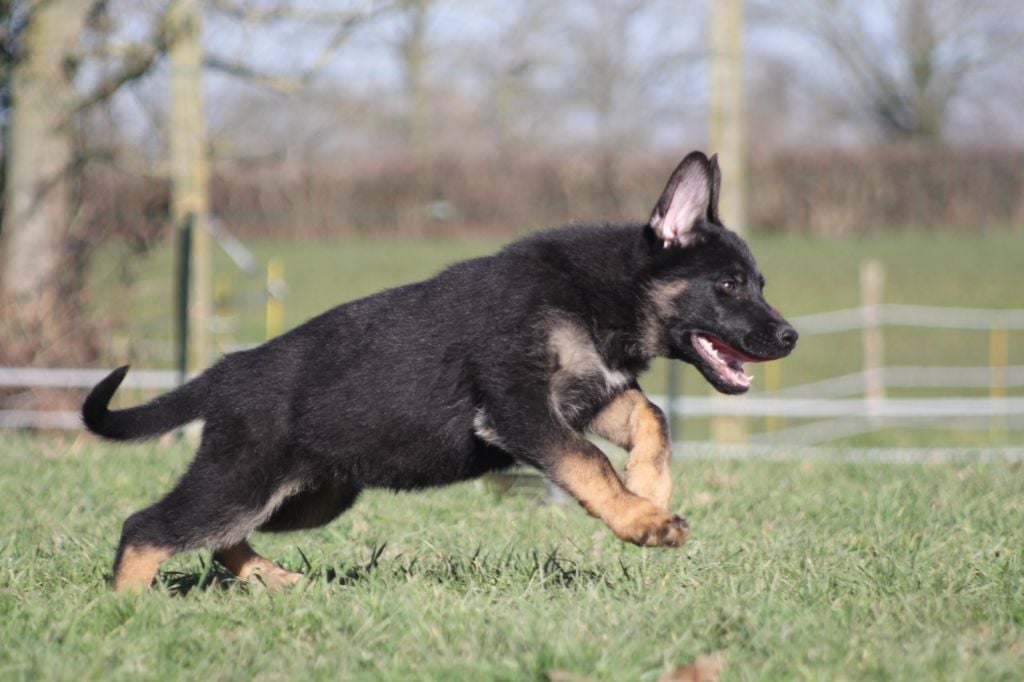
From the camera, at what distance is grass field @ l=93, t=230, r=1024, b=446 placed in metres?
21.6

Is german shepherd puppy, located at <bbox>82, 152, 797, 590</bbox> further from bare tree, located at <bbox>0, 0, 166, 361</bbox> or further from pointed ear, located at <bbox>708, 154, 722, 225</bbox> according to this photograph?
bare tree, located at <bbox>0, 0, 166, 361</bbox>

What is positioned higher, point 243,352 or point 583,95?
point 583,95

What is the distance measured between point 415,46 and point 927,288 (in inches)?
569

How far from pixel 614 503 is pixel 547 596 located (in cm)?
36

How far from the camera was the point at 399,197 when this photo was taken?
33.2 meters

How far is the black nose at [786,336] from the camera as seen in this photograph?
4.77 metres

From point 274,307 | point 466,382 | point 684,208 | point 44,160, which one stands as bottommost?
point 274,307

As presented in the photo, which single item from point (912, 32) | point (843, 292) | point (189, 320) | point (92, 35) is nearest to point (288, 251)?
point (843, 292)

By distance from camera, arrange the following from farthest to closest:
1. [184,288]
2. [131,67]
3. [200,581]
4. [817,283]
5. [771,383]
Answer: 1. [817,283]
2. [771,383]
3. [131,67]
4. [184,288]
5. [200,581]

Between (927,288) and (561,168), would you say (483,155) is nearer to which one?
(561,168)

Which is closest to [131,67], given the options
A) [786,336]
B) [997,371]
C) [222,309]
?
[222,309]

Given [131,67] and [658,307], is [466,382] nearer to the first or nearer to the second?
[658,307]

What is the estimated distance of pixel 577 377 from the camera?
15.2 ft

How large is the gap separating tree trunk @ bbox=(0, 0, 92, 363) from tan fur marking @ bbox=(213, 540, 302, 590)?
9314 millimetres
